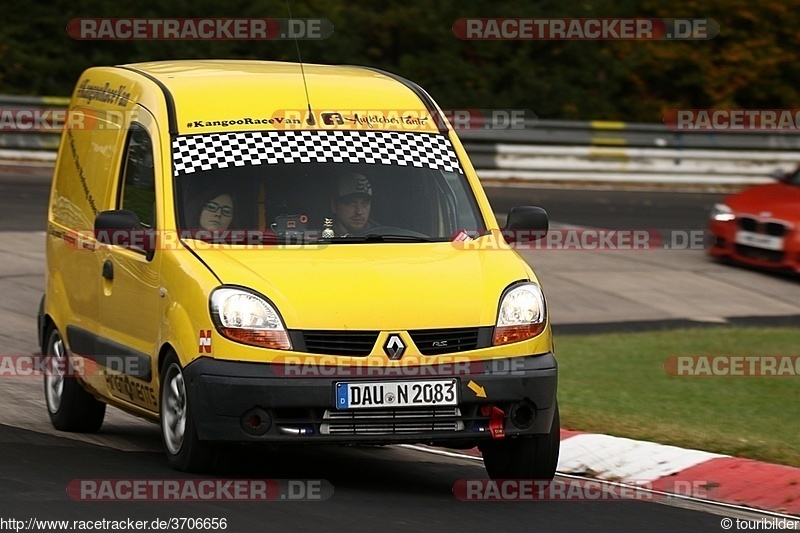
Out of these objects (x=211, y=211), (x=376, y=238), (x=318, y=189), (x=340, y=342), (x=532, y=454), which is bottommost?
(x=532, y=454)

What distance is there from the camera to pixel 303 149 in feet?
27.6

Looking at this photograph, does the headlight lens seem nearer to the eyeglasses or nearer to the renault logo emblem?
the eyeglasses

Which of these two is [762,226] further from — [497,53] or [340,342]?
[340,342]

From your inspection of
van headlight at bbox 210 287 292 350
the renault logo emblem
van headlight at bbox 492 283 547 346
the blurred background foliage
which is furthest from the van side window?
the blurred background foliage

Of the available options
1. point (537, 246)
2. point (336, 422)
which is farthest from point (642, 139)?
point (336, 422)

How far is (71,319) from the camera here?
9.25 m

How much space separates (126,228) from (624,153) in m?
19.2

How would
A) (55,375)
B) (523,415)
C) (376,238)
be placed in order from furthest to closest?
(55,375)
(376,238)
(523,415)

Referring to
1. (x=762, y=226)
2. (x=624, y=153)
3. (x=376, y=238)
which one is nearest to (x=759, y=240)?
(x=762, y=226)

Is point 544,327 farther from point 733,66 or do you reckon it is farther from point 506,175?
point 733,66

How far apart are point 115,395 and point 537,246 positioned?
37.8ft

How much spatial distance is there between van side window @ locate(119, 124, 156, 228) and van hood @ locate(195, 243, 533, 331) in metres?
0.71

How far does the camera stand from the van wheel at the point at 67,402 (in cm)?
929

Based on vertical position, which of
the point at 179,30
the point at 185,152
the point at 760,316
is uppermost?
the point at 179,30
